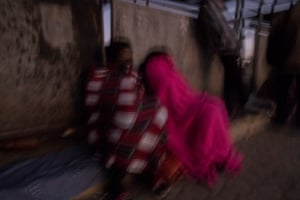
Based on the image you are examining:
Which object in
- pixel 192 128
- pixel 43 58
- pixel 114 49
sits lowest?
pixel 192 128

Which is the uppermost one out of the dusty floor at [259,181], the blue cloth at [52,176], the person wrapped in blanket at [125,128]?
the person wrapped in blanket at [125,128]

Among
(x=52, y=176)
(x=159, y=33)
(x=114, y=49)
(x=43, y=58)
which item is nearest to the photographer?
(x=52, y=176)

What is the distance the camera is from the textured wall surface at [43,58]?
232cm

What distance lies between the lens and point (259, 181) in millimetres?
2670

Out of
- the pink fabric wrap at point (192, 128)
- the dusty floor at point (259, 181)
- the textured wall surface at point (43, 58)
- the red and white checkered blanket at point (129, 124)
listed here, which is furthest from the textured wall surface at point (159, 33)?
the dusty floor at point (259, 181)

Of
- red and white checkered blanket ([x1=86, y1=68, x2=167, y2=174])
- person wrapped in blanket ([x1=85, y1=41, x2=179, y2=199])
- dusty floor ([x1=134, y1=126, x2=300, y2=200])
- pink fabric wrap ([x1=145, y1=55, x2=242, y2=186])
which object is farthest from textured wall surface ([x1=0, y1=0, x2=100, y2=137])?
A: dusty floor ([x1=134, y1=126, x2=300, y2=200])

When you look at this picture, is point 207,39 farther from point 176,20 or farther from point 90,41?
point 90,41

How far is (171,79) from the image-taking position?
257 cm

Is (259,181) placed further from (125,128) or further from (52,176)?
(52,176)

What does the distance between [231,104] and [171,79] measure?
99.1 inches

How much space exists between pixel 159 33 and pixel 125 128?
5.80 feet

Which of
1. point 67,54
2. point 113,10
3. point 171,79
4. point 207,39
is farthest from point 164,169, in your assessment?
point 207,39

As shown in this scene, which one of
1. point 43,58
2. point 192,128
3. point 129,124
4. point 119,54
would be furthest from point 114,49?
point 192,128

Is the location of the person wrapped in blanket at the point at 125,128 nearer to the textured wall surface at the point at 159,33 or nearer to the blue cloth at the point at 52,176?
the blue cloth at the point at 52,176
